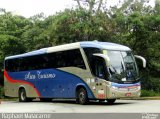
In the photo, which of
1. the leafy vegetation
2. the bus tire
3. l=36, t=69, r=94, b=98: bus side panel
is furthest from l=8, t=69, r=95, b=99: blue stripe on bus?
the leafy vegetation

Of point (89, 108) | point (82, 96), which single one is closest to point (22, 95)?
point (82, 96)

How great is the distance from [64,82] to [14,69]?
669 centimetres

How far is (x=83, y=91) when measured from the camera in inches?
931

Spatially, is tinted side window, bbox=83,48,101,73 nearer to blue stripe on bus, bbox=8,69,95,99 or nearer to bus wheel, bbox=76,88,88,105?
blue stripe on bus, bbox=8,69,95,99

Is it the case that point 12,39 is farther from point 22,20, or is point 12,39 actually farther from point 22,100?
point 22,100

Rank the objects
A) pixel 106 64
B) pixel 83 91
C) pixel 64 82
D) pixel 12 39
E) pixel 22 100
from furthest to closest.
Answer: pixel 12 39
pixel 22 100
pixel 64 82
pixel 83 91
pixel 106 64

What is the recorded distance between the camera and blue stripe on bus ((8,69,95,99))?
80.0 feet

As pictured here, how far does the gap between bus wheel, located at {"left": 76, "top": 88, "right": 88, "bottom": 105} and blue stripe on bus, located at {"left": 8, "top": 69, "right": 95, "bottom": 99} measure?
30cm

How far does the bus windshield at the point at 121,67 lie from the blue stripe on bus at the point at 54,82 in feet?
6.07

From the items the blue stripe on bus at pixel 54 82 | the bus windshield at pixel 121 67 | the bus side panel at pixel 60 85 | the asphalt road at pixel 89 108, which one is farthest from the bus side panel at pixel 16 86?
the bus windshield at pixel 121 67

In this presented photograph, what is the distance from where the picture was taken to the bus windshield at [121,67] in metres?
22.0

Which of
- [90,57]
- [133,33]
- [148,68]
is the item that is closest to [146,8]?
[133,33]

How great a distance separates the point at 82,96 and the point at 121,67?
9.39ft

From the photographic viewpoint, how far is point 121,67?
2236cm
